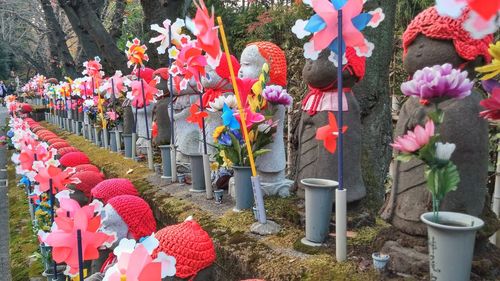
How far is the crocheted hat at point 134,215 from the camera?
229 cm

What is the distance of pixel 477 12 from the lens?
1.07 m

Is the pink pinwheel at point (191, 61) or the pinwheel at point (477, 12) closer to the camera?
the pinwheel at point (477, 12)

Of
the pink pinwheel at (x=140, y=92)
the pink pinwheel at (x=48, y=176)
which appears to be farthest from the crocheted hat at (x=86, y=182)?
the pink pinwheel at (x=140, y=92)

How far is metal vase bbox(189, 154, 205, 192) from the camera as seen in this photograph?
3.72 metres

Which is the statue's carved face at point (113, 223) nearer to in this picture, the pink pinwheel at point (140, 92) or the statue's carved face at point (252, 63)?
the statue's carved face at point (252, 63)

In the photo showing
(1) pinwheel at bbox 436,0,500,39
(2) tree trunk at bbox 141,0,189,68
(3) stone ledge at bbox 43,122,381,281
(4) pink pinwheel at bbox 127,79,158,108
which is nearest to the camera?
(1) pinwheel at bbox 436,0,500,39

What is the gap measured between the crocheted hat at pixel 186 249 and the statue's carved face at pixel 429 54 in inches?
49.0

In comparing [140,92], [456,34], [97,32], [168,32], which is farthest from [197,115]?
[97,32]

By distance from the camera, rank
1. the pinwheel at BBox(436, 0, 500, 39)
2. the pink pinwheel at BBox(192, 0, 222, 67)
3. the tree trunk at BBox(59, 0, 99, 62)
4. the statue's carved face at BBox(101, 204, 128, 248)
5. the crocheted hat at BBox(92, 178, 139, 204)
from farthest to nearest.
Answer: the tree trunk at BBox(59, 0, 99, 62) < the crocheted hat at BBox(92, 178, 139, 204) < the pink pinwheel at BBox(192, 0, 222, 67) < the statue's carved face at BBox(101, 204, 128, 248) < the pinwheel at BBox(436, 0, 500, 39)

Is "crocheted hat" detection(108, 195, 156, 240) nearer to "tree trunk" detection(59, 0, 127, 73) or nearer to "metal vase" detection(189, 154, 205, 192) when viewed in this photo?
"metal vase" detection(189, 154, 205, 192)

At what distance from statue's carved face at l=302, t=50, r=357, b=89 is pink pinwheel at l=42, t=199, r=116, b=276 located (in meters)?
1.51

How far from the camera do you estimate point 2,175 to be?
29.4 feet

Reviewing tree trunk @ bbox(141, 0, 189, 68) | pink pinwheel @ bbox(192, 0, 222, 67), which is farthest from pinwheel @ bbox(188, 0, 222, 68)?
tree trunk @ bbox(141, 0, 189, 68)

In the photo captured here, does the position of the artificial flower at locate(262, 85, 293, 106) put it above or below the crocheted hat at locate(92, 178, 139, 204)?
above
